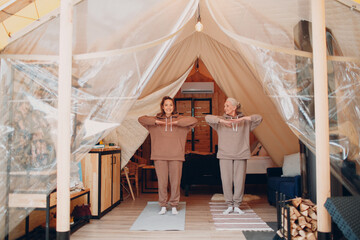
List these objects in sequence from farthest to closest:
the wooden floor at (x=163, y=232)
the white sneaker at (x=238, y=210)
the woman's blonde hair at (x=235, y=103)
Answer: the woman's blonde hair at (x=235, y=103)
the white sneaker at (x=238, y=210)
the wooden floor at (x=163, y=232)

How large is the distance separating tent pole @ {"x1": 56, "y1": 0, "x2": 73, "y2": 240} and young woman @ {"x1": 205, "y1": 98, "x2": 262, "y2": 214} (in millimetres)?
1898

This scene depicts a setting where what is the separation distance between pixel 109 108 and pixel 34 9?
36.0 inches

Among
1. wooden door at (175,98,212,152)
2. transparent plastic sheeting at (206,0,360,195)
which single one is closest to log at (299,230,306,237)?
transparent plastic sheeting at (206,0,360,195)

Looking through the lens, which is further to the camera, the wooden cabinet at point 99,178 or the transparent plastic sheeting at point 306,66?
the wooden cabinet at point 99,178

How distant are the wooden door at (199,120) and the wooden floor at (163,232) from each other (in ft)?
10.3

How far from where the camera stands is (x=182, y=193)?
191 inches

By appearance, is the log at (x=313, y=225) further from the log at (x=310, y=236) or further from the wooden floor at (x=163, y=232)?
the wooden floor at (x=163, y=232)

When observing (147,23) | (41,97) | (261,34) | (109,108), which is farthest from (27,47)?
(261,34)

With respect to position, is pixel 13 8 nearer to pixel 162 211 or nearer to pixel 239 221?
pixel 162 211

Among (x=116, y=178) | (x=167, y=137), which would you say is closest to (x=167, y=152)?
(x=167, y=137)

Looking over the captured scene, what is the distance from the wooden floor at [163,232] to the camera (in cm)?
256

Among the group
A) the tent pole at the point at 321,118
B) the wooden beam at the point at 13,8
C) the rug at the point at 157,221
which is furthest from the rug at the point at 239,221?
the wooden beam at the point at 13,8

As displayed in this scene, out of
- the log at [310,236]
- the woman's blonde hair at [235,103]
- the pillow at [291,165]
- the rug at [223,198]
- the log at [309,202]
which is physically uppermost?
the woman's blonde hair at [235,103]

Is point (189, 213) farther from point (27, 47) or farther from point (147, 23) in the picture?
point (27, 47)
